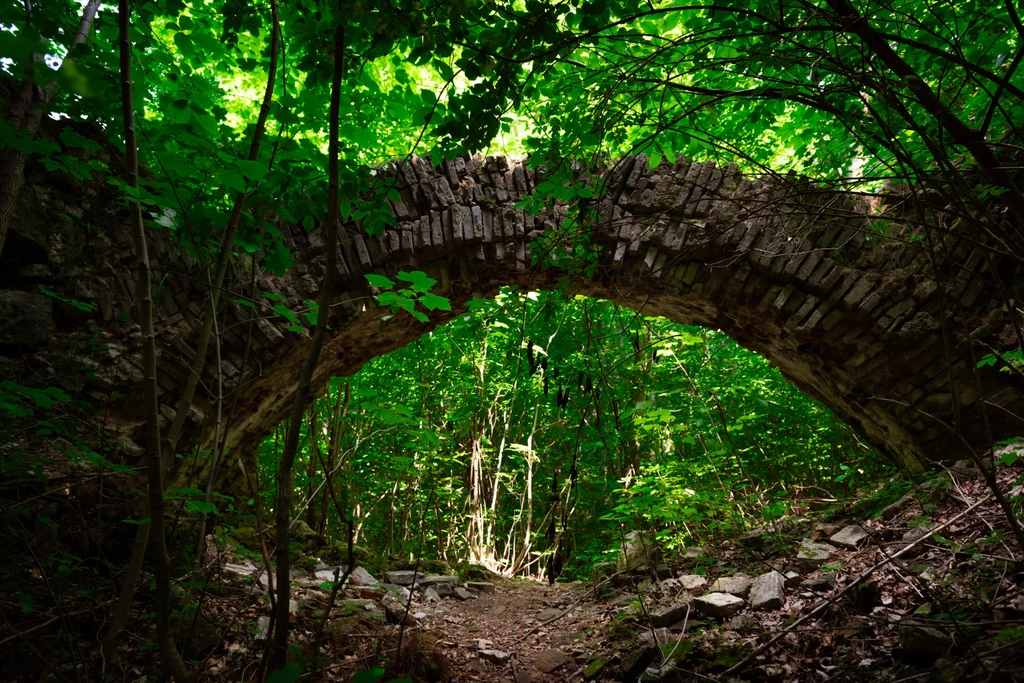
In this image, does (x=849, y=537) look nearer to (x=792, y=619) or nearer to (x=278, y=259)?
(x=792, y=619)

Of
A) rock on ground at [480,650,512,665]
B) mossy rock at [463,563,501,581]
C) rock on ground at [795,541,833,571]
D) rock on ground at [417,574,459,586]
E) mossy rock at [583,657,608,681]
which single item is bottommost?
mossy rock at [463,563,501,581]

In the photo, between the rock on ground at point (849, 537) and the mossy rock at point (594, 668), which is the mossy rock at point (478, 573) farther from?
the rock on ground at point (849, 537)

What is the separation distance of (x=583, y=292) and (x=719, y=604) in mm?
2410

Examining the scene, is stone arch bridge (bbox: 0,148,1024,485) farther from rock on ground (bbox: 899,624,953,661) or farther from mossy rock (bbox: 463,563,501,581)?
mossy rock (bbox: 463,563,501,581)

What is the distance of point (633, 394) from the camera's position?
7.18 metres

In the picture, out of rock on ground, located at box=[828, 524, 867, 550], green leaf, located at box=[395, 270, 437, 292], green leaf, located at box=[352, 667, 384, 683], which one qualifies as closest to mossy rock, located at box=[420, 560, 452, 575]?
rock on ground, located at box=[828, 524, 867, 550]

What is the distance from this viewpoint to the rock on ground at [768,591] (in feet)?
10.8

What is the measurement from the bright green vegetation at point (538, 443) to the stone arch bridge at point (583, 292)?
1.18 m

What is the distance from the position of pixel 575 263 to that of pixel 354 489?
7.05 metres

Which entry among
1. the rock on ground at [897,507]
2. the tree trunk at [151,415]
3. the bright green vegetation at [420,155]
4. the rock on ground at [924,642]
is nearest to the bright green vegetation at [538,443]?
the bright green vegetation at [420,155]

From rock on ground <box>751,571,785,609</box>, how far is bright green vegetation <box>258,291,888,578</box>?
3.91 feet

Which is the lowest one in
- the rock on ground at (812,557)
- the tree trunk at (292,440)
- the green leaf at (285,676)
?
the rock on ground at (812,557)

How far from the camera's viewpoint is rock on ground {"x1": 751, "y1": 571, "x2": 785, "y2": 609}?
3295mm

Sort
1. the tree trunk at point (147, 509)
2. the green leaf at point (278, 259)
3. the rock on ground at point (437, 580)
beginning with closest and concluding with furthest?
the tree trunk at point (147, 509), the green leaf at point (278, 259), the rock on ground at point (437, 580)
